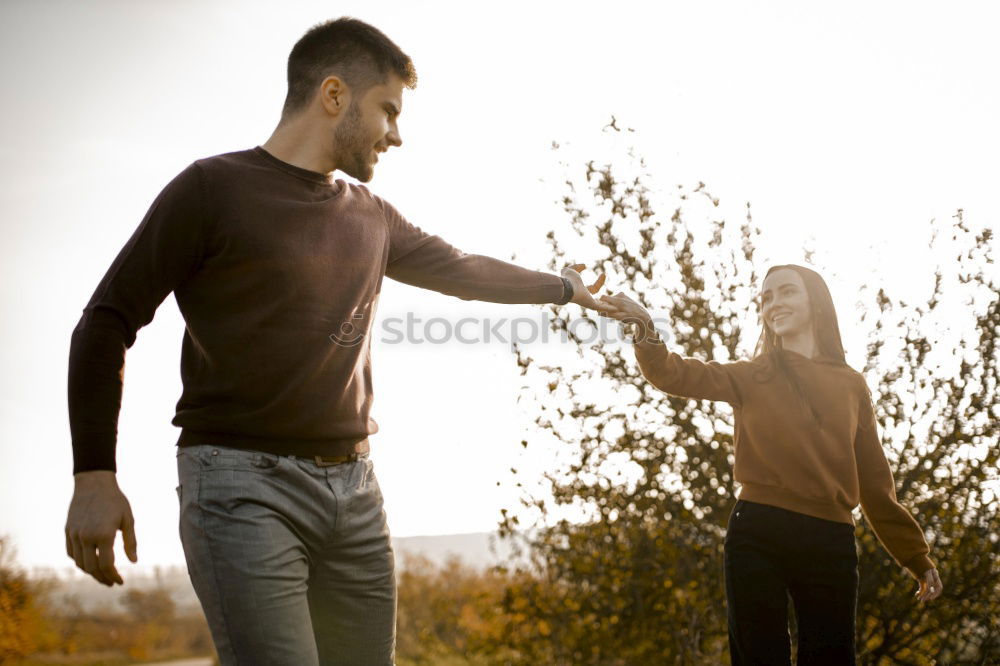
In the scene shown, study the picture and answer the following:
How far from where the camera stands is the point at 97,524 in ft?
5.04

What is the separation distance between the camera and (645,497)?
449 centimetres

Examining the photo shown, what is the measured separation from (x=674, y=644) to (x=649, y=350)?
7.61 feet

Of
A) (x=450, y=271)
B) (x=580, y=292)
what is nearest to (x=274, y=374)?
(x=450, y=271)

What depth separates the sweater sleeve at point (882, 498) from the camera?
10.5 ft

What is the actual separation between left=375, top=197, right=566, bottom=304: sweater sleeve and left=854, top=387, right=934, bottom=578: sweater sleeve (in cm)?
139

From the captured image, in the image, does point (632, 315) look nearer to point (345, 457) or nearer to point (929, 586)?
point (345, 457)

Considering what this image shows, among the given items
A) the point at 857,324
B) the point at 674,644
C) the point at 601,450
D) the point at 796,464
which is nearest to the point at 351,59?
the point at 796,464

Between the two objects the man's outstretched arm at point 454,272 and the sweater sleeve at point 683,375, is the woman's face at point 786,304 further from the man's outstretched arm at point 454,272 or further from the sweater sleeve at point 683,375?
the man's outstretched arm at point 454,272

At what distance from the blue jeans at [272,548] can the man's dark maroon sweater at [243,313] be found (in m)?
0.06

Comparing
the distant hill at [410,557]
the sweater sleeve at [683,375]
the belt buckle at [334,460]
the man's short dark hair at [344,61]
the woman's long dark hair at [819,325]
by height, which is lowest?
the distant hill at [410,557]

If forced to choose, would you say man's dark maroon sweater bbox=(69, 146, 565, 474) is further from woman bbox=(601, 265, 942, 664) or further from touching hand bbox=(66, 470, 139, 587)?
woman bbox=(601, 265, 942, 664)

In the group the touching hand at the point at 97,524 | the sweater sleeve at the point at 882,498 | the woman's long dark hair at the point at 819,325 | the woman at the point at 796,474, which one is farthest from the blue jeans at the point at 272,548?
the sweater sleeve at the point at 882,498

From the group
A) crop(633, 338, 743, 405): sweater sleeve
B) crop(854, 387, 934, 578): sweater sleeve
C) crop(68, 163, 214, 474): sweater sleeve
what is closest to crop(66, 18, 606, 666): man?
crop(68, 163, 214, 474): sweater sleeve

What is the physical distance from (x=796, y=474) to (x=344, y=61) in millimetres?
1953
